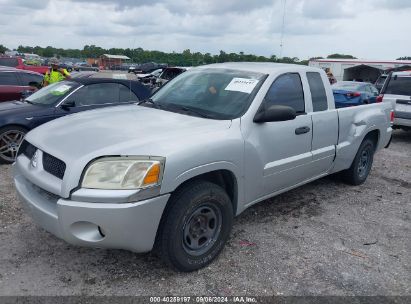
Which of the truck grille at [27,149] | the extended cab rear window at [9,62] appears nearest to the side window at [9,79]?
the truck grille at [27,149]

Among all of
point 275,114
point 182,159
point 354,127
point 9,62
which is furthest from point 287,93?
point 9,62

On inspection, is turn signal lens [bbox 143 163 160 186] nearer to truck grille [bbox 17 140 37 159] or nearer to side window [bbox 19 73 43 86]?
truck grille [bbox 17 140 37 159]

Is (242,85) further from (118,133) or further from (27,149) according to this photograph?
(27,149)

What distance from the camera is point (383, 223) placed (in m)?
4.53

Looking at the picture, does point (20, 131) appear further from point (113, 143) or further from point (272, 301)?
point (272, 301)

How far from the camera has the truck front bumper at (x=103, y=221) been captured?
8.70ft

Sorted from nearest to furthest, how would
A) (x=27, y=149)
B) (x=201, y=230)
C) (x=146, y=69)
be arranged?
(x=201, y=230), (x=27, y=149), (x=146, y=69)

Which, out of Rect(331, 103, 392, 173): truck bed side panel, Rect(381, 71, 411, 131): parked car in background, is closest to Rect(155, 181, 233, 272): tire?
Rect(331, 103, 392, 173): truck bed side panel

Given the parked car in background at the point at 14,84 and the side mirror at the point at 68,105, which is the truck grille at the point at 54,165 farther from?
the parked car in background at the point at 14,84

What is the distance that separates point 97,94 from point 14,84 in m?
4.29

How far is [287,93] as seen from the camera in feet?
13.7

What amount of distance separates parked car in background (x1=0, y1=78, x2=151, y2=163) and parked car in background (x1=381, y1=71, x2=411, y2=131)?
20.8 ft

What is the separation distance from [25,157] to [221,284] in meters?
2.05

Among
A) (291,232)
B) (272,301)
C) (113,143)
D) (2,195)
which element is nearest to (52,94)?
(2,195)
